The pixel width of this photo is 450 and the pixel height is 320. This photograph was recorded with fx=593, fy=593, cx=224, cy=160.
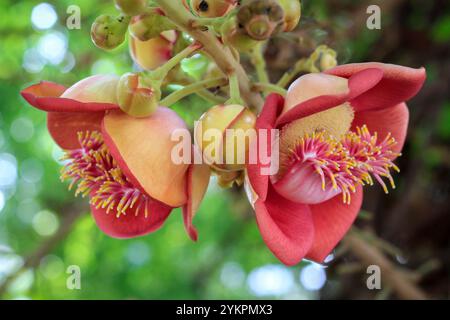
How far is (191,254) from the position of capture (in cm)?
290

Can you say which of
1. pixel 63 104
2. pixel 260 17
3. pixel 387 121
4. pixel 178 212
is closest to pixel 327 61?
pixel 387 121

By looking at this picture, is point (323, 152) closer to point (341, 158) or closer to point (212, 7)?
point (341, 158)

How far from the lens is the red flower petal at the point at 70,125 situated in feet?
3.06

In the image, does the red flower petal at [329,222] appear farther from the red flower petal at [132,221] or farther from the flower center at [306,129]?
the red flower petal at [132,221]

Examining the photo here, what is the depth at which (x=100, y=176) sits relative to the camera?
0.88 meters

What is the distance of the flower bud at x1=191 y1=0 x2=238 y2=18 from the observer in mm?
818

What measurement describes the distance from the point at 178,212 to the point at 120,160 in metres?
1.75

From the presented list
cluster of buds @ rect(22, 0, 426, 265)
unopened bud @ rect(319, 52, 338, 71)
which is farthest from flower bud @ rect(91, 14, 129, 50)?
unopened bud @ rect(319, 52, 338, 71)

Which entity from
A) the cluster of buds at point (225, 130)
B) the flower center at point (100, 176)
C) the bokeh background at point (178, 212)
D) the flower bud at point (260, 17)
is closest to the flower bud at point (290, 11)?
the cluster of buds at point (225, 130)

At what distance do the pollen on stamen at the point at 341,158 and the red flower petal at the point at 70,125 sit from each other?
32 cm

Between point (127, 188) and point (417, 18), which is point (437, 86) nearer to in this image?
point (417, 18)

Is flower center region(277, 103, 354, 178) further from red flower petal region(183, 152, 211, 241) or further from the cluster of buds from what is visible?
red flower petal region(183, 152, 211, 241)

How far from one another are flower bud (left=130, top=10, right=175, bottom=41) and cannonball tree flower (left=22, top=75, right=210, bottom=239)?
0.08 meters

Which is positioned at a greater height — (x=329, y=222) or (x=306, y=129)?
(x=306, y=129)
